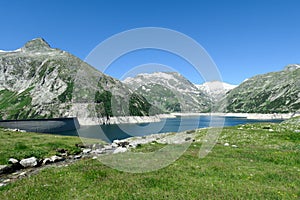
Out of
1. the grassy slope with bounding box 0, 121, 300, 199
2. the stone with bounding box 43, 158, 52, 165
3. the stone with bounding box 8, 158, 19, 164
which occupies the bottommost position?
the stone with bounding box 43, 158, 52, 165

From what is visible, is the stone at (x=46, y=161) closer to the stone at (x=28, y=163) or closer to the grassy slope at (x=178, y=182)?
the stone at (x=28, y=163)

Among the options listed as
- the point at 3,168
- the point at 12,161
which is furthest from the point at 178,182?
the point at 12,161

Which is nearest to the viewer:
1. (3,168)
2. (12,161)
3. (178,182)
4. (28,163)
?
(178,182)

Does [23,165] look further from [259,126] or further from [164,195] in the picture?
[259,126]

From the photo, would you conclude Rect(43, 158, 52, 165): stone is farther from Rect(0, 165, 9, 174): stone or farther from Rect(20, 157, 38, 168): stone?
Rect(0, 165, 9, 174): stone

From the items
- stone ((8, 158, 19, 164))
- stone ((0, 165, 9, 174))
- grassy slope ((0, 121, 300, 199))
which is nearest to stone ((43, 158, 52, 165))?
stone ((8, 158, 19, 164))

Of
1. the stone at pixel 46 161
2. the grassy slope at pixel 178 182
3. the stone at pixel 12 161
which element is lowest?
the stone at pixel 46 161

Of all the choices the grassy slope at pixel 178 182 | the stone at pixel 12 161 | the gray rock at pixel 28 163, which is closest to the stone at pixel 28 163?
the gray rock at pixel 28 163

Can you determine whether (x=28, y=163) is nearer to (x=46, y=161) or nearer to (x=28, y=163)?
(x=28, y=163)

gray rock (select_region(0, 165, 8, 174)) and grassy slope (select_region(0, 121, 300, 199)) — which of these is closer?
grassy slope (select_region(0, 121, 300, 199))

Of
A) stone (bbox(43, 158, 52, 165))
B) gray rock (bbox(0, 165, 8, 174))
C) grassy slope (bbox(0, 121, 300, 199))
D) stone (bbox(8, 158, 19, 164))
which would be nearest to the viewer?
grassy slope (bbox(0, 121, 300, 199))

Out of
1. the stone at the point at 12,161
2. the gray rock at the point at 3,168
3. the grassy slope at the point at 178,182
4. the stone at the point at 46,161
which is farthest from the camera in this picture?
the stone at the point at 46,161

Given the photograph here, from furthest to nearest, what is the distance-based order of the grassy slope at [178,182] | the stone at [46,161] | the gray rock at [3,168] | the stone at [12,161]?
1. the stone at [46,161]
2. the stone at [12,161]
3. the gray rock at [3,168]
4. the grassy slope at [178,182]

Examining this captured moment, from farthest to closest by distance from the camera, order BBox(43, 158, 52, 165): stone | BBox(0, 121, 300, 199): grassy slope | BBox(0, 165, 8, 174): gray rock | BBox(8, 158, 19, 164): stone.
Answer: BBox(43, 158, 52, 165): stone → BBox(8, 158, 19, 164): stone → BBox(0, 165, 8, 174): gray rock → BBox(0, 121, 300, 199): grassy slope
